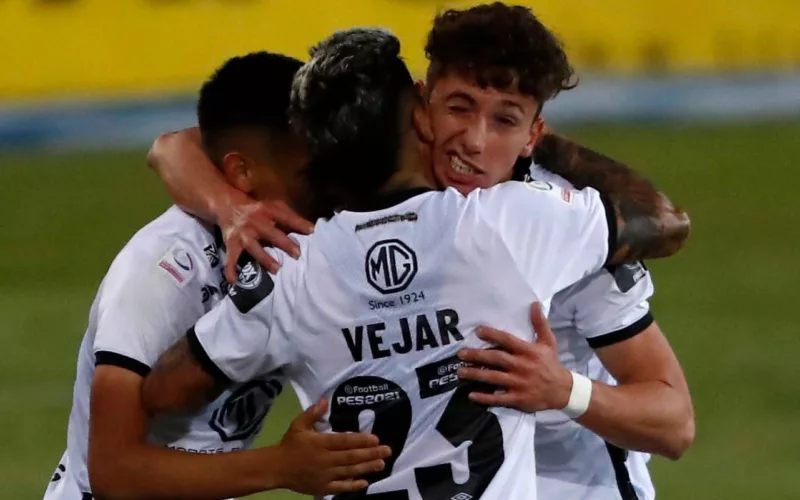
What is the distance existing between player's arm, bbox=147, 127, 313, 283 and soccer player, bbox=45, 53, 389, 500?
0.06 meters

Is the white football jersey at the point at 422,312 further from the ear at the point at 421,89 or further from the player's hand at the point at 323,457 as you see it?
the ear at the point at 421,89

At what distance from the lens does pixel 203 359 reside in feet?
10.7

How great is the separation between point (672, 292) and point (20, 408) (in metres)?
4.27

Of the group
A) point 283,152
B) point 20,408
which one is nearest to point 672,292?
point 20,408

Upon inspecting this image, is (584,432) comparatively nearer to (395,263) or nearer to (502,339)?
(502,339)

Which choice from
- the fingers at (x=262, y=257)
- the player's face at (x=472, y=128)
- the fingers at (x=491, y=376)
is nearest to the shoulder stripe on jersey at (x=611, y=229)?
the player's face at (x=472, y=128)

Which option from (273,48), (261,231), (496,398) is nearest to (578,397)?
(496,398)

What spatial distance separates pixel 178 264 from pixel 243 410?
0.43 m

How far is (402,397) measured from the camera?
3.16m

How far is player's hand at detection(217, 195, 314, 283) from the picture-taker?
327 cm

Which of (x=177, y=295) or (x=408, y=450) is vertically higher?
(x=177, y=295)

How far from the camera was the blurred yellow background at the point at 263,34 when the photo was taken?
517 inches

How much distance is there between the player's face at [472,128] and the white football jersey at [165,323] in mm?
628

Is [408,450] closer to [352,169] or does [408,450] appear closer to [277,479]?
[277,479]
